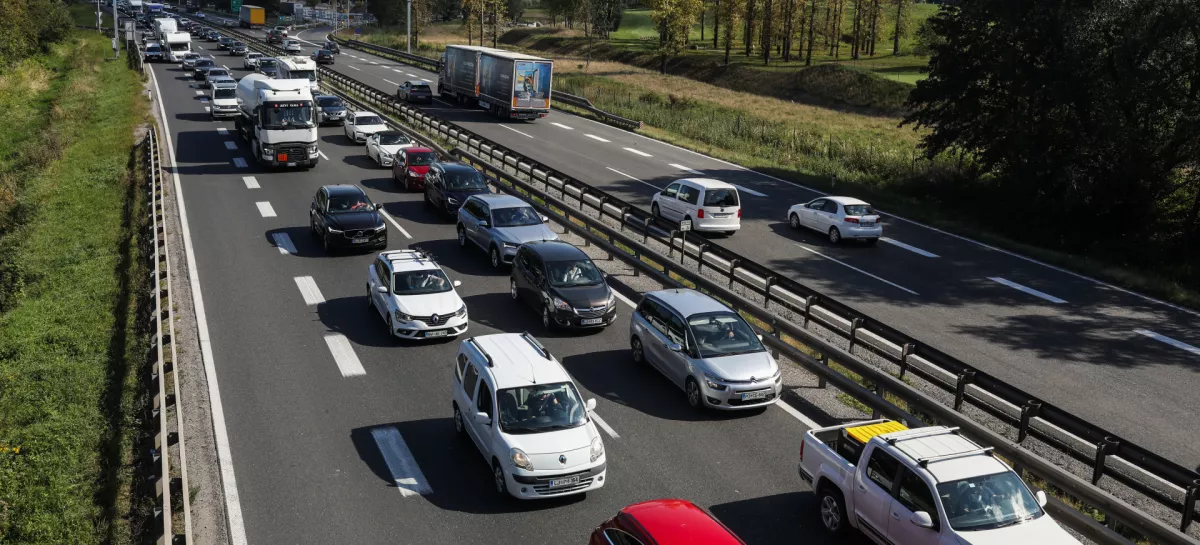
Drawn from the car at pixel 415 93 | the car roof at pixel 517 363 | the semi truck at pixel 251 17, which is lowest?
the car roof at pixel 517 363

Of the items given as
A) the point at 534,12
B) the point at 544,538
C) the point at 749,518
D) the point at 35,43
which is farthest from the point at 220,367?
the point at 534,12

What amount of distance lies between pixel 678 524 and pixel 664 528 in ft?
0.58

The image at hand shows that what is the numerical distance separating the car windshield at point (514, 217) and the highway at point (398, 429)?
4.28 ft

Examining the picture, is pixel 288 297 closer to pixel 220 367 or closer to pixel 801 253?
pixel 220 367

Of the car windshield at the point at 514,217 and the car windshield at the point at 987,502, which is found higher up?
the car windshield at the point at 514,217

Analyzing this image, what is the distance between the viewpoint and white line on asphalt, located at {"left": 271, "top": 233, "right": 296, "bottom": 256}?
25.8 metres

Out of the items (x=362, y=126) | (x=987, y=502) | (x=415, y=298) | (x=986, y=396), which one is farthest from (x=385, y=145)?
(x=987, y=502)

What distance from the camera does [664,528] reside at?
33.0ft

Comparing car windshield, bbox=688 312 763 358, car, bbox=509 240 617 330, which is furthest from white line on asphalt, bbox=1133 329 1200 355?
car, bbox=509 240 617 330

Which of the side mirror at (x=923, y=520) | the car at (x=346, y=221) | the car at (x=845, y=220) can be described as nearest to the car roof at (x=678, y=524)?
the side mirror at (x=923, y=520)

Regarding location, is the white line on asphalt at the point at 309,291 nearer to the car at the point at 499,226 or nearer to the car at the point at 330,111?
the car at the point at 499,226

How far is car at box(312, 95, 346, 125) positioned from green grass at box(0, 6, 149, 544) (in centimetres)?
902

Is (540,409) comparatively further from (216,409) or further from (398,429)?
(216,409)

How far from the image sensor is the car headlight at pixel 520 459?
12.5 m
